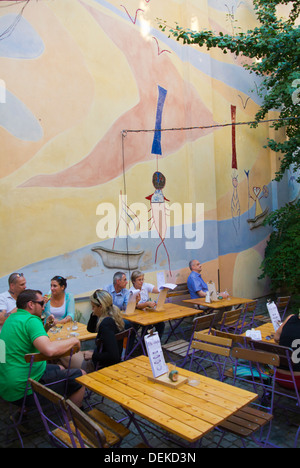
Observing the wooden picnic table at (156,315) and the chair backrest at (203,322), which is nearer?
the chair backrest at (203,322)

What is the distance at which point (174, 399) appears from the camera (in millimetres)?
2682

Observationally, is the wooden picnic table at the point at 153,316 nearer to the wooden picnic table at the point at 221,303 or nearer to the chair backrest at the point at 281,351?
the wooden picnic table at the point at 221,303

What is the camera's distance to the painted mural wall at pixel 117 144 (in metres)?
5.48

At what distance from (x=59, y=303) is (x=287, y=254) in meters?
5.73

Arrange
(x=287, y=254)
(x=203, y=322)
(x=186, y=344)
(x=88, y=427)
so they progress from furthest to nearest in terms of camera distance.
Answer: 1. (x=287, y=254)
2. (x=186, y=344)
3. (x=203, y=322)
4. (x=88, y=427)

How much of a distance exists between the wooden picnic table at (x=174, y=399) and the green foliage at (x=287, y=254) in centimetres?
599

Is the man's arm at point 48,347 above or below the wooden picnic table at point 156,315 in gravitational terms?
above

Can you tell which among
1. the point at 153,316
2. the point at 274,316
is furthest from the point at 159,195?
the point at 274,316

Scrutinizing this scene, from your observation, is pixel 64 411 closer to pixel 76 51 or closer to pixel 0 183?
pixel 0 183

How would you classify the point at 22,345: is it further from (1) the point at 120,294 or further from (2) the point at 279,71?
(2) the point at 279,71

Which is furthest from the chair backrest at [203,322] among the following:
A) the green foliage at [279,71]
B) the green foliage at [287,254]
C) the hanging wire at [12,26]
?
the hanging wire at [12,26]

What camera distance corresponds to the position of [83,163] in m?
6.16

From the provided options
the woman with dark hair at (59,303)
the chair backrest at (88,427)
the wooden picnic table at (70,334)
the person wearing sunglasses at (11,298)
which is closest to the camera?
the chair backrest at (88,427)
